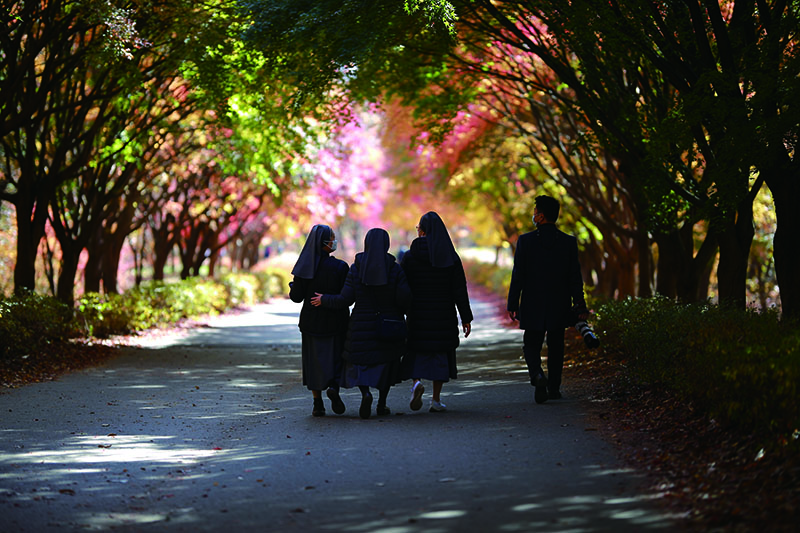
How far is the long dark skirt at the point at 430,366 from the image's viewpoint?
346 inches

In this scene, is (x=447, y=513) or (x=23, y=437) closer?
(x=447, y=513)

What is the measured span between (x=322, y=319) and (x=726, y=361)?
3.89 meters

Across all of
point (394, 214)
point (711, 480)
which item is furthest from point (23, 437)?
point (394, 214)

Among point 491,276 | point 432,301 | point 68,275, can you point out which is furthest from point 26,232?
point 491,276

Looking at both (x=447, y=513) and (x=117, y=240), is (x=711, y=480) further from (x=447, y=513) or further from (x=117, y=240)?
(x=117, y=240)

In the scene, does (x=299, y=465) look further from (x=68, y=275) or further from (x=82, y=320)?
(x=68, y=275)

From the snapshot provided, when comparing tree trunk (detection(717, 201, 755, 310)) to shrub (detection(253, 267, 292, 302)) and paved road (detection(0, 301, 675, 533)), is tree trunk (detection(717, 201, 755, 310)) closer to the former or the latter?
paved road (detection(0, 301, 675, 533))

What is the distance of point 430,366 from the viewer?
346 inches

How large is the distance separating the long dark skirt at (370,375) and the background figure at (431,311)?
215 mm

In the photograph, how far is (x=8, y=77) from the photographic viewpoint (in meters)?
12.9

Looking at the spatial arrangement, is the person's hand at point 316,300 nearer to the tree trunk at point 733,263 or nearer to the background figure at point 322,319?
the background figure at point 322,319

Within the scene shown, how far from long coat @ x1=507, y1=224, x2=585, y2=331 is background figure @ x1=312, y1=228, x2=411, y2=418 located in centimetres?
124

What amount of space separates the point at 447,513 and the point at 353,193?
3019cm

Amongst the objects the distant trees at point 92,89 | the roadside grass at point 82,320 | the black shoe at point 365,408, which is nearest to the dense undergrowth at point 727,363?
the black shoe at point 365,408
